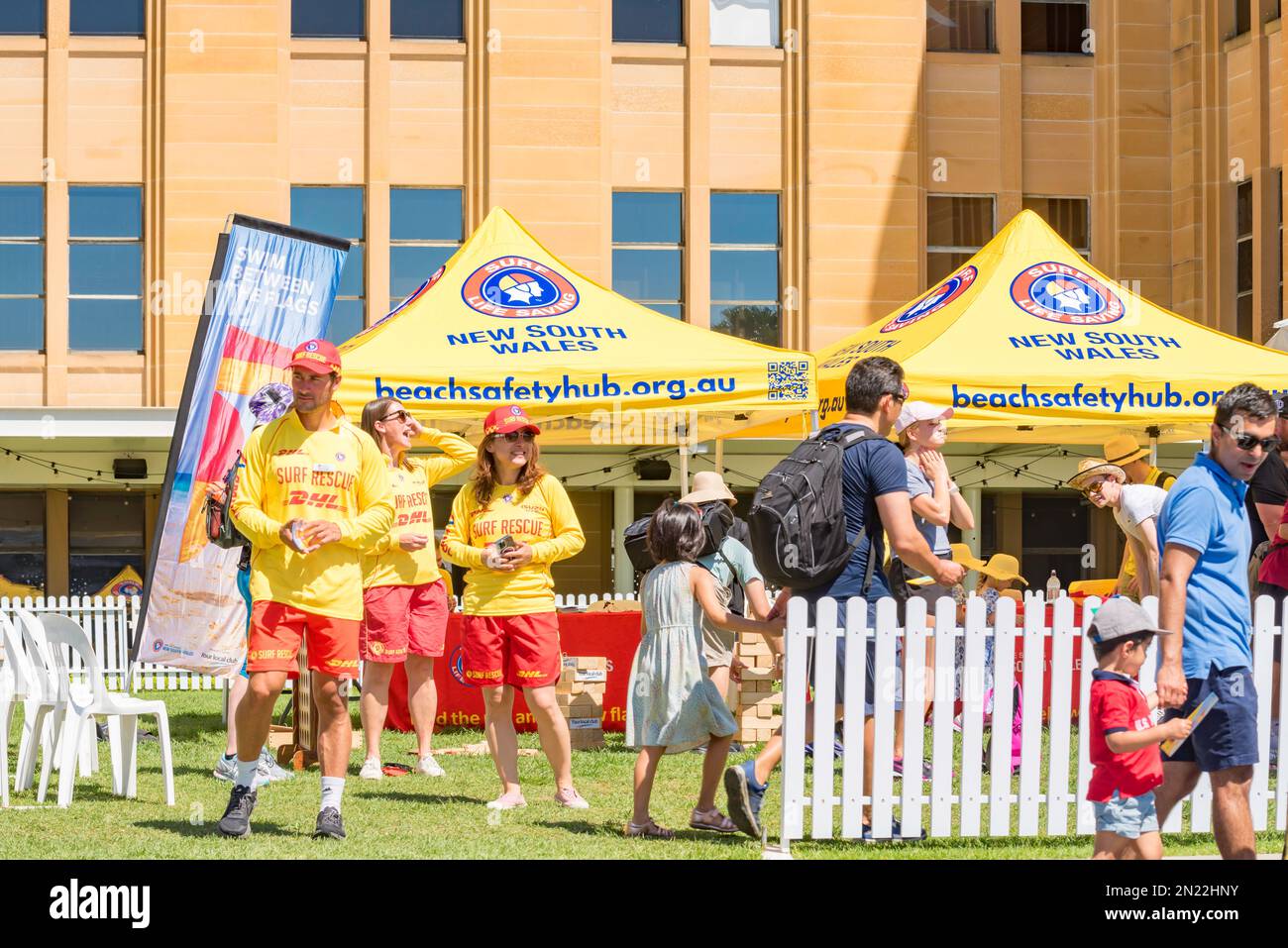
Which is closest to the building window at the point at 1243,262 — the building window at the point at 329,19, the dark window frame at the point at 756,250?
the dark window frame at the point at 756,250

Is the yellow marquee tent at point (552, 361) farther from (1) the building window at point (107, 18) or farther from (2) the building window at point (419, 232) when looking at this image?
(1) the building window at point (107, 18)

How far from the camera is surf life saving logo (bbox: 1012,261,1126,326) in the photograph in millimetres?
13164

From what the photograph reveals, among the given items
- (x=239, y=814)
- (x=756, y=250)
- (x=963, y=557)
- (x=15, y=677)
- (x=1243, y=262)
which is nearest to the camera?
(x=239, y=814)

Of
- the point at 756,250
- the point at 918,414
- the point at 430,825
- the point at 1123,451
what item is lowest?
the point at 430,825

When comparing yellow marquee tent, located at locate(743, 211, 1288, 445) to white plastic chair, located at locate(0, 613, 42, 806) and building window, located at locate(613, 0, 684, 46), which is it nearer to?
white plastic chair, located at locate(0, 613, 42, 806)

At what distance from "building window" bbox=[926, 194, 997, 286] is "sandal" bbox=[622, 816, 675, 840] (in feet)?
57.1

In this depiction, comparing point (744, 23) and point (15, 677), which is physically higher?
point (744, 23)

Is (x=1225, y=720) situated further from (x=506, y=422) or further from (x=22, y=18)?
(x=22, y=18)

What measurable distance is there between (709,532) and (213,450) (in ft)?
11.5

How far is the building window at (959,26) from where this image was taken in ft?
80.5

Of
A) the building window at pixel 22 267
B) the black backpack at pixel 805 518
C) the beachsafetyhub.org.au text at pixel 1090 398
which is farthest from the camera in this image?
the building window at pixel 22 267

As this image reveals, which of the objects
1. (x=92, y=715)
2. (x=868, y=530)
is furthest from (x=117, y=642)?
(x=868, y=530)

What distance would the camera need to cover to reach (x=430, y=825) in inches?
321

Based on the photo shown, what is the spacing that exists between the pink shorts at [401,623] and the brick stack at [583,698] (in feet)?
4.56
